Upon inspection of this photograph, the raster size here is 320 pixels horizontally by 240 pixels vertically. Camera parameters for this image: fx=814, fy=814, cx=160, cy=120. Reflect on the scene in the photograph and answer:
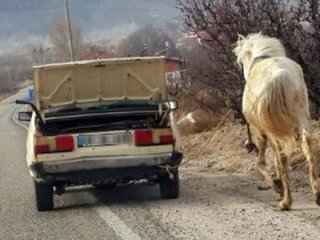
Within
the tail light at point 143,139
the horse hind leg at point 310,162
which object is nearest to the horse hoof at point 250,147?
the tail light at point 143,139

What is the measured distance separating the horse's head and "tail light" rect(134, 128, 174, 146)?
1.26 m

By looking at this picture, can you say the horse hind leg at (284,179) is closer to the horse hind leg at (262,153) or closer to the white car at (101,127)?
the horse hind leg at (262,153)

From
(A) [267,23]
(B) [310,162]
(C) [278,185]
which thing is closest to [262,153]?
(C) [278,185]

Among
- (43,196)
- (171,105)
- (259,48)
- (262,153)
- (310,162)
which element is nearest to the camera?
(310,162)

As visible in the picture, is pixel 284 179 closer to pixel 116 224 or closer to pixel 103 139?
pixel 116 224

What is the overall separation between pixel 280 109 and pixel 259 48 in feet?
5.22

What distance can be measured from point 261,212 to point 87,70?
11.8ft

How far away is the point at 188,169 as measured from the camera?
1450 cm

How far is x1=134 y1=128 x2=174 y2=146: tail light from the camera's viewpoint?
10.2m

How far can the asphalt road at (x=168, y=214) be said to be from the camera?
320 inches

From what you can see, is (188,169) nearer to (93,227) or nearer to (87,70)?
(87,70)

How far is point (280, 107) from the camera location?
334 inches

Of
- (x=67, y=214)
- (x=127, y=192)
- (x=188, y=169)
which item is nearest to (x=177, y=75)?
(x=188, y=169)

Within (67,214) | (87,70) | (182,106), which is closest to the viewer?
(67,214)
